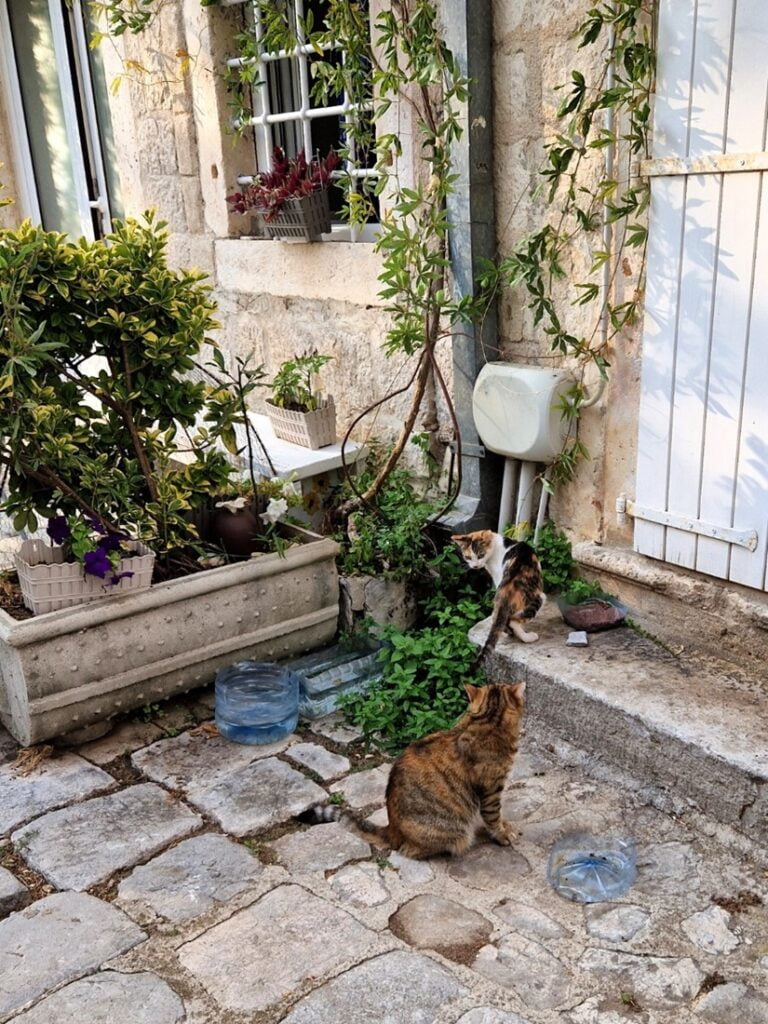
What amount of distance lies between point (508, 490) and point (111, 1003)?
268 cm

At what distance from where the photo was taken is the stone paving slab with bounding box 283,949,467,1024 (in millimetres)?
2404

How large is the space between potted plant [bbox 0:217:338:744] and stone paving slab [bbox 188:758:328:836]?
1.94 ft

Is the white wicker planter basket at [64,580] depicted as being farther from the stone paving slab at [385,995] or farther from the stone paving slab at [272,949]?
the stone paving slab at [385,995]

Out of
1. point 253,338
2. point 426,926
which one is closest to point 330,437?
point 253,338

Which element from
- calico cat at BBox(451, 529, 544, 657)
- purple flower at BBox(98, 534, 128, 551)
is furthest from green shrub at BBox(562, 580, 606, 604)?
purple flower at BBox(98, 534, 128, 551)

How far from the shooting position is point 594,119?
369 centimetres

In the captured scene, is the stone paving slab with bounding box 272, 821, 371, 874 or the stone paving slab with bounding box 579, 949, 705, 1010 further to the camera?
the stone paving slab with bounding box 272, 821, 371, 874

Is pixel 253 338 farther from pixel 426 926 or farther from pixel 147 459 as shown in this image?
pixel 426 926

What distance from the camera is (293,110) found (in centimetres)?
548

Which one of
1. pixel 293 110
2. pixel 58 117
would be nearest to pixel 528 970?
→ pixel 293 110

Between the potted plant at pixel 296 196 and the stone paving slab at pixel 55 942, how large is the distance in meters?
3.47

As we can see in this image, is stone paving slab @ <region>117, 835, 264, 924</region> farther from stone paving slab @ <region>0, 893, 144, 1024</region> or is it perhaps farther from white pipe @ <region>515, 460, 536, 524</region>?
white pipe @ <region>515, 460, 536, 524</region>

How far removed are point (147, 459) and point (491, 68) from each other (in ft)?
7.33

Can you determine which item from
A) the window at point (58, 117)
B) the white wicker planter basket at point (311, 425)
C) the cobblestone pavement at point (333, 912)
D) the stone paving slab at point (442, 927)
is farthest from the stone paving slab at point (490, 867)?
the window at point (58, 117)
